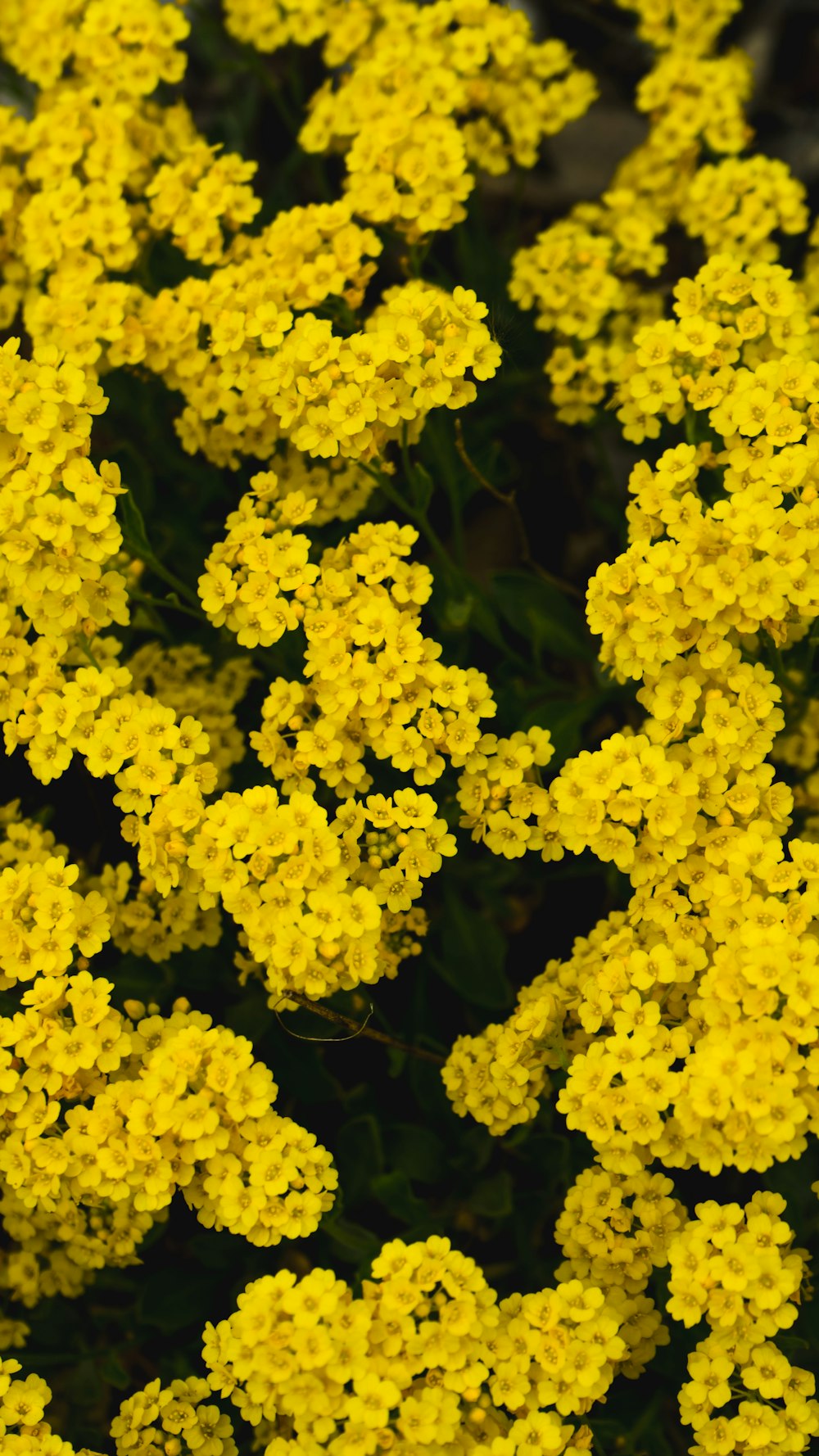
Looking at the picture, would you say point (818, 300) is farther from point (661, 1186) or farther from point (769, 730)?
point (661, 1186)

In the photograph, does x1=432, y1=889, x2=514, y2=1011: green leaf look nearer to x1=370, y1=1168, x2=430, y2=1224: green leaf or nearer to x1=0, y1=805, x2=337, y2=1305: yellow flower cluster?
x1=370, y1=1168, x2=430, y2=1224: green leaf

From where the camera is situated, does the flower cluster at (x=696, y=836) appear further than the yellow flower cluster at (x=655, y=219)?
No

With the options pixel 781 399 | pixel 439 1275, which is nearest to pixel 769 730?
pixel 781 399

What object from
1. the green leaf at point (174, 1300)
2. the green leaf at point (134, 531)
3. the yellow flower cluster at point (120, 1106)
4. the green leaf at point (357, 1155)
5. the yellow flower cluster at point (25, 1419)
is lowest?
the yellow flower cluster at point (25, 1419)

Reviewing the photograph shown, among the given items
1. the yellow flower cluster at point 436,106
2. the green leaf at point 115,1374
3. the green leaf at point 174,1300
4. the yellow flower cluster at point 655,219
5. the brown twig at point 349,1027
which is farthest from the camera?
the yellow flower cluster at point 655,219

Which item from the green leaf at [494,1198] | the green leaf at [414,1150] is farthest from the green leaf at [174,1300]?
the green leaf at [494,1198]

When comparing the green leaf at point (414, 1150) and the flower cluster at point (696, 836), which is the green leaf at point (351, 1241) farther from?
the flower cluster at point (696, 836)

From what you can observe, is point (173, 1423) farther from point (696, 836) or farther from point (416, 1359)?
point (696, 836)
